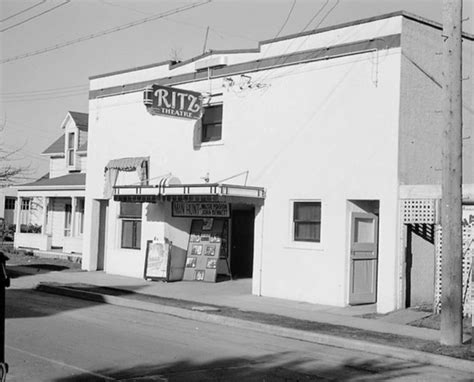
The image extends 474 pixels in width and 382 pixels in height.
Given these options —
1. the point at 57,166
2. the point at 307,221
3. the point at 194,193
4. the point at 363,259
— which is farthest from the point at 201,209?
the point at 57,166

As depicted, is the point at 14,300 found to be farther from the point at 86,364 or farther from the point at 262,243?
the point at 86,364

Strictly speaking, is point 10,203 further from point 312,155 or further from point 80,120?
point 312,155

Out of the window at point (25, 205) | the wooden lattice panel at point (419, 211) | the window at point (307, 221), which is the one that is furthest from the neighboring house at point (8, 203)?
the wooden lattice panel at point (419, 211)

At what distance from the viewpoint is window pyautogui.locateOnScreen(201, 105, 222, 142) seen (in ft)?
63.4

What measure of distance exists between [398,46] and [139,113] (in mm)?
9247

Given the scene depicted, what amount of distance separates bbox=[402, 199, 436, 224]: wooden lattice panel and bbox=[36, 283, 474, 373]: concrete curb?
154 inches

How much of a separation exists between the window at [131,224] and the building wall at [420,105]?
9445 millimetres

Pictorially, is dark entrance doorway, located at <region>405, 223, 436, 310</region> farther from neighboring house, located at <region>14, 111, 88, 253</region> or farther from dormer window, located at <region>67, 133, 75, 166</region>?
dormer window, located at <region>67, 133, 75, 166</region>

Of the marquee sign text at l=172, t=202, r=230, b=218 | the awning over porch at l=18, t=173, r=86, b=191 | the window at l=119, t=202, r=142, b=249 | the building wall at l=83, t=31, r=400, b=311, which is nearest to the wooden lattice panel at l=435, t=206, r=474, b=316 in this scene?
the building wall at l=83, t=31, r=400, b=311

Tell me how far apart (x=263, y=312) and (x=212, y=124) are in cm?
659

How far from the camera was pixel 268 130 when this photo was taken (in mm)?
17609

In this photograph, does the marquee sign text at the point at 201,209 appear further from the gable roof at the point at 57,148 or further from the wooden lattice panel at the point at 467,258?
the gable roof at the point at 57,148

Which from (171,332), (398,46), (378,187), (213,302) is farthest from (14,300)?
(398,46)

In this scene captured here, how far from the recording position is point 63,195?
30.4 metres
